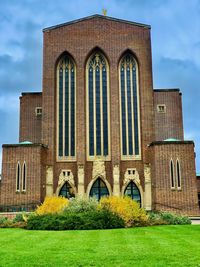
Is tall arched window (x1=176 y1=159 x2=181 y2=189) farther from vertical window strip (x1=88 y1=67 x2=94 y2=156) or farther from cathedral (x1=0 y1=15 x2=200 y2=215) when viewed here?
vertical window strip (x1=88 y1=67 x2=94 y2=156)

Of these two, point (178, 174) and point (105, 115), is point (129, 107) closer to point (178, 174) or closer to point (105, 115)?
point (105, 115)

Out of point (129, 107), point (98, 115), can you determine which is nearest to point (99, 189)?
point (98, 115)

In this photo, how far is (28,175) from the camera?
3200cm

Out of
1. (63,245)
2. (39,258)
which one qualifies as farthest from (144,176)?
(39,258)

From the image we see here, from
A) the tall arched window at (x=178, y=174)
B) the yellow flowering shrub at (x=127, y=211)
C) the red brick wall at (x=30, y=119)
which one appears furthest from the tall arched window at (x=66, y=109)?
the yellow flowering shrub at (x=127, y=211)

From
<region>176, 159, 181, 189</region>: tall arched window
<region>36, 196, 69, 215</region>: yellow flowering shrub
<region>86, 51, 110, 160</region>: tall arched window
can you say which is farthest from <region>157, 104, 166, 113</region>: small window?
<region>36, 196, 69, 215</region>: yellow flowering shrub

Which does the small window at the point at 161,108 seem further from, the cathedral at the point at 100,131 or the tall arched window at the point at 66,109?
the tall arched window at the point at 66,109

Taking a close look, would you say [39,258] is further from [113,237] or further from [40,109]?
[40,109]

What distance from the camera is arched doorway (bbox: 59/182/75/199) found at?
34094 millimetres

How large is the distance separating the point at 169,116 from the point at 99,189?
9.81m

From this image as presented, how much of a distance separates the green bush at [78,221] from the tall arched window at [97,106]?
15.1 m

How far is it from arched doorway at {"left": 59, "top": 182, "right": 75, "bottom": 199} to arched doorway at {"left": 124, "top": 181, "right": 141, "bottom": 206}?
4501 millimetres

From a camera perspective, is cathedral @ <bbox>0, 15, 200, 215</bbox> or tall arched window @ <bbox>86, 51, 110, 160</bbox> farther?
tall arched window @ <bbox>86, 51, 110, 160</bbox>

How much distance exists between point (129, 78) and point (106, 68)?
223 cm
